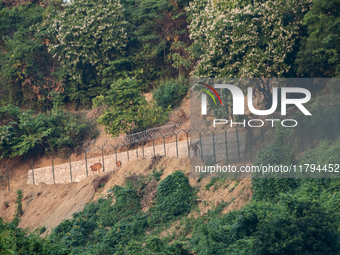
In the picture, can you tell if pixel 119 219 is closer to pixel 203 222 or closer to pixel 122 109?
pixel 203 222

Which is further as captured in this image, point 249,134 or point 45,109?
point 45,109

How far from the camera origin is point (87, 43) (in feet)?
122

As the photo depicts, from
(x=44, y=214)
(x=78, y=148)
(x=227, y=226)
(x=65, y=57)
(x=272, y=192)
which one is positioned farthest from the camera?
(x=65, y=57)

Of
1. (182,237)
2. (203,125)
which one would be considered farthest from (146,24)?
(182,237)

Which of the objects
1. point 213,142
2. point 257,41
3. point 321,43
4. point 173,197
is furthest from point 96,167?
point 321,43

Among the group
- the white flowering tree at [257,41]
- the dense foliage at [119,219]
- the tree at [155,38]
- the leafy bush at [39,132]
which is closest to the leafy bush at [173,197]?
the dense foliage at [119,219]

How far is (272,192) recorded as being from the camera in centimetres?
2005

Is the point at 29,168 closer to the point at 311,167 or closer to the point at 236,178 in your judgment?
the point at 236,178

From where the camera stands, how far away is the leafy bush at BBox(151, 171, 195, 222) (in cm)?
2209

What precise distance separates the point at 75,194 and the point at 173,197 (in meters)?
8.35

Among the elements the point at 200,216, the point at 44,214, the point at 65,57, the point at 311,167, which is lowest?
the point at 44,214

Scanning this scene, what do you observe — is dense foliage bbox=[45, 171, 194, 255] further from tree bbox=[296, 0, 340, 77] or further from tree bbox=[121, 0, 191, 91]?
tree bbox=[121, 0, 191, 91]

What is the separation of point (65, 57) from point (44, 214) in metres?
14.9

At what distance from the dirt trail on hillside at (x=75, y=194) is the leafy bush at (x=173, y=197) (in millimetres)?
609
